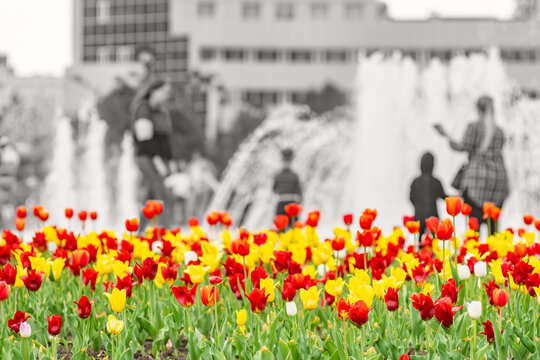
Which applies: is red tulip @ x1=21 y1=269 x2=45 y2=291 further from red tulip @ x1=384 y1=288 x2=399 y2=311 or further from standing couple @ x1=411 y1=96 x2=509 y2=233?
standing couple @ x1=411 y1=96 x2=509 y2=233

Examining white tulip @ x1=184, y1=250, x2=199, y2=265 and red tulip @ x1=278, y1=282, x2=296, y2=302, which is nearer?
red tulip @ x1=278, y1=282, x2=296, y2=302

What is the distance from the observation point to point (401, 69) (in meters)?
30.5

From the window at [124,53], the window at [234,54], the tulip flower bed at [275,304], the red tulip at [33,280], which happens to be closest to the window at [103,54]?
the window at [124,53]

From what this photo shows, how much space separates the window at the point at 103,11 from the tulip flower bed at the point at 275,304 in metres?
57.9

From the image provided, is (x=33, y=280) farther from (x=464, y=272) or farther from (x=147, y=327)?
(x=464, y=272)

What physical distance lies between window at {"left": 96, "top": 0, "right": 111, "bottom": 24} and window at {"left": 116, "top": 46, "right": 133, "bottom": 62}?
2.21m

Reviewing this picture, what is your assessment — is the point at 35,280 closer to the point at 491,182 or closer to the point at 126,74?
the point at 491,182

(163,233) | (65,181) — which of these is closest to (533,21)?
(65,181)

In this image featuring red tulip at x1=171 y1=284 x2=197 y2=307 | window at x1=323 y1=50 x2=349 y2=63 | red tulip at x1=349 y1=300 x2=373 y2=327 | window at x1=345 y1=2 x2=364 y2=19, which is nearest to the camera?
red tulip at x1=349 y1=300 x2=373 y2=327

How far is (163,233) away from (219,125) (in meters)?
44.0

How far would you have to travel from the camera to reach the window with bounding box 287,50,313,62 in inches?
2051

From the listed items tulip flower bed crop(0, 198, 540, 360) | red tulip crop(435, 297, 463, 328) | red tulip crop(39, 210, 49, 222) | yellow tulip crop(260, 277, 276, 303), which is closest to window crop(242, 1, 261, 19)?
red tulip crop(39, 210, 49, 222)

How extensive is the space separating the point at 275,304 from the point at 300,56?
48.3 metres

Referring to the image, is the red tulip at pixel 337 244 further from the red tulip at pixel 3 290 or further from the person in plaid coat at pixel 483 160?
the person in plaid coat at pixel 483 160
